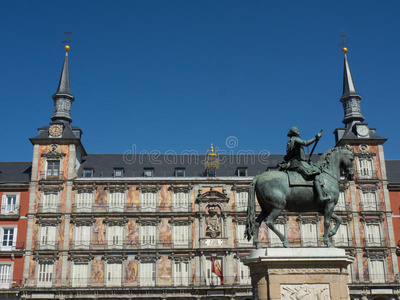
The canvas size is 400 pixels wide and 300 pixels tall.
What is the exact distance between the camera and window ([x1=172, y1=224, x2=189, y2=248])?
52.0 meters

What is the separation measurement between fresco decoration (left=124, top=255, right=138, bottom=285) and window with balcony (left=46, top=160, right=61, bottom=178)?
12.4 meters

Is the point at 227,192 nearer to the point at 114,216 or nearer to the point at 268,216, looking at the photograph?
the point at 114,216

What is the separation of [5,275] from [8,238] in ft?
12.9

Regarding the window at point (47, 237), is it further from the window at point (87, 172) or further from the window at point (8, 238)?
the window at point (87, 172)

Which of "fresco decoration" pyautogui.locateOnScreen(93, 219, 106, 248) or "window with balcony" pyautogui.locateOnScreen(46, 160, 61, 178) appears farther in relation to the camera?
"window with balcony" pyautogui.locateOnScreen(46, 160, 61, 178)

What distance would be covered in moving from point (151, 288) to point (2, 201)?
19.3 metres

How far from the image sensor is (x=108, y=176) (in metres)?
56.0

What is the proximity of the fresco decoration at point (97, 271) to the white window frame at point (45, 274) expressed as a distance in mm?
4210

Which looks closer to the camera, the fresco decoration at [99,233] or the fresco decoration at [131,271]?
the fresco decoration at [131,271]

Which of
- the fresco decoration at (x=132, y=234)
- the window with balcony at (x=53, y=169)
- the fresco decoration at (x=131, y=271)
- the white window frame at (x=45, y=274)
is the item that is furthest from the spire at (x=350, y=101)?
the white window frame at (x=45, y=274)

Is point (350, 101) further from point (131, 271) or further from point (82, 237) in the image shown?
point (82, 237)

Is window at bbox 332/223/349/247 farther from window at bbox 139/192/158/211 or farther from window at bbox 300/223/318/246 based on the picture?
window at bbox 139/192/158/211

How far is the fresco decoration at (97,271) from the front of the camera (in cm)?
5019

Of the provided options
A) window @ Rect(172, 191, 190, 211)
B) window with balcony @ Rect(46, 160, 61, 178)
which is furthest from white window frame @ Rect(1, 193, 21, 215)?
window @ Rect(172, 191, 190, 211)
